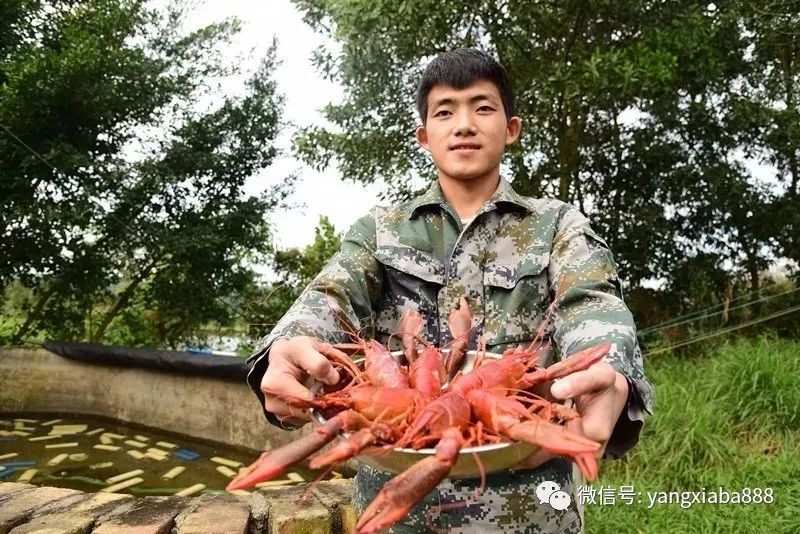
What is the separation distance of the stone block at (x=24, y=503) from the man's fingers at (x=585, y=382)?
2.09 m

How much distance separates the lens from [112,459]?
4684 mm

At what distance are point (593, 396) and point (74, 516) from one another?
194cm

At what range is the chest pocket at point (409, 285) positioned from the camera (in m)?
1.74

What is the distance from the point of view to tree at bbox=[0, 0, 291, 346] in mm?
5805

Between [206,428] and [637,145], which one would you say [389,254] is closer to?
[206,428]

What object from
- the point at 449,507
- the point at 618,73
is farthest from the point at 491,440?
the point at 618,73

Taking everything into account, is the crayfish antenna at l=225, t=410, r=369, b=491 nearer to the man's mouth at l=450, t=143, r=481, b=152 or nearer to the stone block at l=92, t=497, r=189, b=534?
the man's mouth at l=450, t=143, r=481, b=152

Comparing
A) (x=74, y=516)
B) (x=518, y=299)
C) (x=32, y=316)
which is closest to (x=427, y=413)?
(x=518, y=299)

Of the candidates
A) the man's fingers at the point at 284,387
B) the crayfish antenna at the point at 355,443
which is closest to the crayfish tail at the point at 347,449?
the crayfish antenna at the point at 355,443

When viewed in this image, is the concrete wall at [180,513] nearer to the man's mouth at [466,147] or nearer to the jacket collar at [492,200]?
the jacket collar at [492,200]

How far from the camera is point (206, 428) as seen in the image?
16.6 feet

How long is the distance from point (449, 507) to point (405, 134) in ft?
14.5

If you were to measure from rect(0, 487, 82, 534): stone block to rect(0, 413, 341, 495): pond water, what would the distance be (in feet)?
5.22

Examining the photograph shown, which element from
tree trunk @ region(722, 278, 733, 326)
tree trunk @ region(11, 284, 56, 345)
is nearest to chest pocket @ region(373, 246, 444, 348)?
tree trunk @ region(722, 278, 733, 326)
